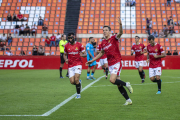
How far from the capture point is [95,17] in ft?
100

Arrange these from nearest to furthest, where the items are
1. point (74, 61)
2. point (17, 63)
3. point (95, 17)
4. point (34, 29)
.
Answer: point (74, 61)
point (17, 63)
point (34, 29)
point (95, 17)

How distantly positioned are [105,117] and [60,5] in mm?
29117

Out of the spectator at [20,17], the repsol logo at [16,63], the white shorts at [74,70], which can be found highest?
the spectator at [20,17]

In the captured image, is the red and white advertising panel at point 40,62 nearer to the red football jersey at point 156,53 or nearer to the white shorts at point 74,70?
the red football jersey at point 156,53

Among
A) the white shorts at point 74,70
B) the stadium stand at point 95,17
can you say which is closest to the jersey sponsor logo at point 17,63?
the stadium stand at point 95,17

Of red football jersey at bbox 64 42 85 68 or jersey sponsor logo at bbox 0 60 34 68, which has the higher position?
red football jersey at bbox 64 42 85 68

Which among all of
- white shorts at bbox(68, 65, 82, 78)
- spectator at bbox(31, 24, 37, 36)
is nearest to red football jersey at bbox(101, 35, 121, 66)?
white shorts at bbox(68, 65, 82, 78)

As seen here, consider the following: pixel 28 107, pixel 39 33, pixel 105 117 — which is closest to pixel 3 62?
pixel 39 33

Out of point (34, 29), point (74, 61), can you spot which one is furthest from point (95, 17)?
point (74, 61)

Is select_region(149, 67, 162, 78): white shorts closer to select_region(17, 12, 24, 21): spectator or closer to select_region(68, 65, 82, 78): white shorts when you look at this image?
select_region(68, 65, 82, 78): white shorts

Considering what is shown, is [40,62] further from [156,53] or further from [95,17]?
[156,53]

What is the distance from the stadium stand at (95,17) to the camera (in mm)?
26703

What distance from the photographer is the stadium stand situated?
1051 inches

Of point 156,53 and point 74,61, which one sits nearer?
point 74,61
